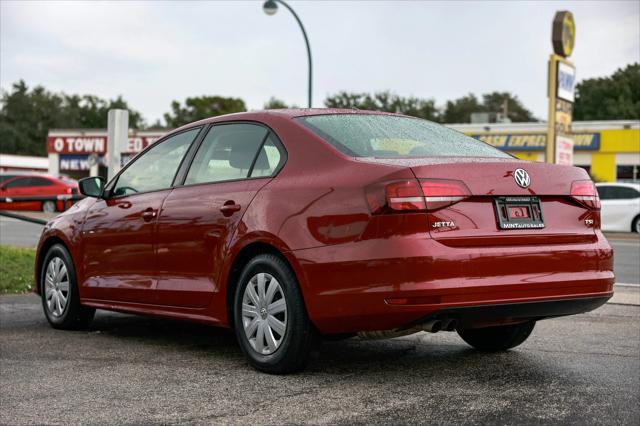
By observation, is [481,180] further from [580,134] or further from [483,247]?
[580,134]

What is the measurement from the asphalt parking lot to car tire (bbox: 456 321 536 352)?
0.09 metres

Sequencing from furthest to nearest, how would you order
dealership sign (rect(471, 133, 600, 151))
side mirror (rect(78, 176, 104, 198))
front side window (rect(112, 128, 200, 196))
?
dealership sign (rect(471, 133, 600, 151)), side mirror (rect(78, 176, 104, 198)), front side window (rect(112, 128, 200, 196))

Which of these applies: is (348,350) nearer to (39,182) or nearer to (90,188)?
(90,188)

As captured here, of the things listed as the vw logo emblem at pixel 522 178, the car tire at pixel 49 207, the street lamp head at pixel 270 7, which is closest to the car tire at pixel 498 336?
the vw logo emblem at pixel 522 178

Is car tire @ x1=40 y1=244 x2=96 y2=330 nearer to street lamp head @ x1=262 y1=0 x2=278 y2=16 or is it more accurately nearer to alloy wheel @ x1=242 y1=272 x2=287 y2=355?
alloy wheel @ x1=242 y1=272 x2=287 y2=355

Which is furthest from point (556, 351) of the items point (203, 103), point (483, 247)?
point (203, 103)

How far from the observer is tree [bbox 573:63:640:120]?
247ft

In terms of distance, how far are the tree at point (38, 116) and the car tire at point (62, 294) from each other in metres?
104

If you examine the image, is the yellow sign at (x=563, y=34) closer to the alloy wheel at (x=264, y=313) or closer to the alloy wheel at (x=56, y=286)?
the alloy wheel at (x=56, y=286)

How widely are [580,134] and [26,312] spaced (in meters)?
42.6

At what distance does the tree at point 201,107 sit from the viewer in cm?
9775

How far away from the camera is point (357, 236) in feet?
15.9

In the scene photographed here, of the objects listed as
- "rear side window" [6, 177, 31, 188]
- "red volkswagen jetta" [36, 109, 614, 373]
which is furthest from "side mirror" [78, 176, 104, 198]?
"rear side window" [6, 177, 31, 188]

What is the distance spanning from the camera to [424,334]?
22.9ft
